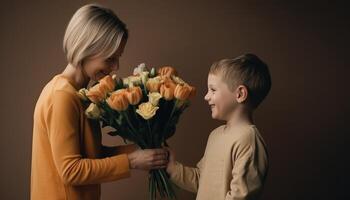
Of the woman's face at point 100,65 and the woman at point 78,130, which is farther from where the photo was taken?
the woman's face at point 100,65

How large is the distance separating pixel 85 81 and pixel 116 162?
32 centimetres

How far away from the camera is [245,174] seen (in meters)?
1.49

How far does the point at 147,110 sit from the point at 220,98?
0.26m

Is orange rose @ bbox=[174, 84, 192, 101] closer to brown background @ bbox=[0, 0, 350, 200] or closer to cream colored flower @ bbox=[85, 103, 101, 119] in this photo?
cream colored flower @ bbox=[85, 103, 101, 119]

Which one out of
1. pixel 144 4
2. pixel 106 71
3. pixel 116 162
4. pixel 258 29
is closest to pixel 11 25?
pixel 144 4

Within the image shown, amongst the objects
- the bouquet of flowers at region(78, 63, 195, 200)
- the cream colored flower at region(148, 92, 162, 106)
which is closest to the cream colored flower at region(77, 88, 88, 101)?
the bouquet of flowers at region(78, 63, 195, 200)

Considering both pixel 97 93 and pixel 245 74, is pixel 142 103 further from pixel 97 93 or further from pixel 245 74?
pixel 245 74

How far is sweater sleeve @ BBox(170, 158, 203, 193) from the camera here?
170 cm

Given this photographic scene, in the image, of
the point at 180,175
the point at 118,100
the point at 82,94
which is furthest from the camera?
the point at 180,175

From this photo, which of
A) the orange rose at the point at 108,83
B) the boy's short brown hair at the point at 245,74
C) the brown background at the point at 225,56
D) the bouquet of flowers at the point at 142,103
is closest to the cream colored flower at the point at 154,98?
the bouquet of flowers at the point at 142,103

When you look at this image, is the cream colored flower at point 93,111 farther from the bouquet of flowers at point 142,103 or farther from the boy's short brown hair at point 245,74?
the boy's short brown hair at point 245,74

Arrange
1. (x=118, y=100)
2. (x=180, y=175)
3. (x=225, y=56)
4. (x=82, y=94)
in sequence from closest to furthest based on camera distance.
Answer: (x=118, y=100) → (x=82, y=94) → (x=180, y=175) → (x=225, y=56)

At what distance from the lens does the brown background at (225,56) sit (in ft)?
7.23

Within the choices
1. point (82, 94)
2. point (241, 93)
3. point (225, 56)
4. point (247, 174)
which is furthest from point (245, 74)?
point (225, 56)
